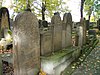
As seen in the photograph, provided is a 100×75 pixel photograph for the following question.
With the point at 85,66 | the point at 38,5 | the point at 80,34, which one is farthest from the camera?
the point at 38,5

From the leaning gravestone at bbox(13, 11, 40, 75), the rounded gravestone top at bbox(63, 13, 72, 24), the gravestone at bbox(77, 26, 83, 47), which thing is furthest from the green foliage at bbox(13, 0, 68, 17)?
the leaning gravestone at bbox(13, 11, 40, 75)

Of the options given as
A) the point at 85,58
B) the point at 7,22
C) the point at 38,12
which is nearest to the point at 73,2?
the point at 38,12

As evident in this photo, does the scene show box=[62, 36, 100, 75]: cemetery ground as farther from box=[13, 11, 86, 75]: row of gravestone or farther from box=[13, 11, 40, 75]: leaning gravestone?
box=[13, 11, 40, 75]: leaning gravestone

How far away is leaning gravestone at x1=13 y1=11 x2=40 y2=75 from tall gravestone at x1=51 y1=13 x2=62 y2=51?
148cm

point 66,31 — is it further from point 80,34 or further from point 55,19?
point 80,34

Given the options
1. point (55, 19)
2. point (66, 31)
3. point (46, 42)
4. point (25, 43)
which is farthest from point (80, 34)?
point (25, 43)

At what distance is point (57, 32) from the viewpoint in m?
6.29

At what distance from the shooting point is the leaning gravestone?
425cm

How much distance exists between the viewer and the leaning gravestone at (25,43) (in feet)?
13.9

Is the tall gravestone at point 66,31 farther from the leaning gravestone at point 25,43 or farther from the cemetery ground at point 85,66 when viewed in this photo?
the leaning gravestone at point 25,43

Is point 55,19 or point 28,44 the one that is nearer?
point 28,44

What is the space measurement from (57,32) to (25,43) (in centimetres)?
219

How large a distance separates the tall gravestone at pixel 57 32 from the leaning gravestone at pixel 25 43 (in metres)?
1.48

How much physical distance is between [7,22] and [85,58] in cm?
554
